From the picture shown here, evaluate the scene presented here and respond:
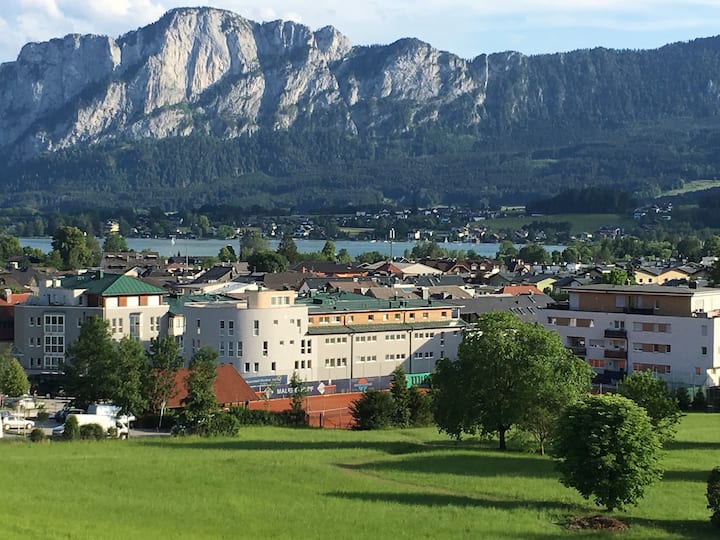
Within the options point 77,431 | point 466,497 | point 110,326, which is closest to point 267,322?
point 110,326

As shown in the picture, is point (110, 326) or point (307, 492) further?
point (110, 326)

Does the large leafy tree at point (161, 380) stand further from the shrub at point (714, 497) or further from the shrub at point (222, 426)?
the shrub at point (714, 497)

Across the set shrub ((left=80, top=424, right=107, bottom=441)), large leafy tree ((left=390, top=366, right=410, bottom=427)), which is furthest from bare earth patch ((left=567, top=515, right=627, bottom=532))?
large leafy tree ((left=390, top=366, right=410, bottom=427))

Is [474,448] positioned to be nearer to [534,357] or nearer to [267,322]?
[534,357]

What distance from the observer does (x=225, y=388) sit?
5409 centimetres

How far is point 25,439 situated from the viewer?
144 ft

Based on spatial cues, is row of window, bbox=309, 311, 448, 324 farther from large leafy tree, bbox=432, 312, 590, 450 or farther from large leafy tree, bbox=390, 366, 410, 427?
large leafy tree, bbox=432, 312, 590, 450

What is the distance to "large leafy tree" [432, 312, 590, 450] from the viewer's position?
140 ft

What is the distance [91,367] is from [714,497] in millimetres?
26474

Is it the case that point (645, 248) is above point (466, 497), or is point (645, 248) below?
above

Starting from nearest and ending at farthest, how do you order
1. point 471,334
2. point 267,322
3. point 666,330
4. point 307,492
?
point 307,492 < point 471,334 < point 267,322 < point 666,330

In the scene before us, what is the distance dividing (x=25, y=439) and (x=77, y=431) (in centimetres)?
176

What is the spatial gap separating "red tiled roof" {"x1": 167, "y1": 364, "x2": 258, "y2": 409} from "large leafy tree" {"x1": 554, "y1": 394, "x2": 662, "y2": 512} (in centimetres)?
2033

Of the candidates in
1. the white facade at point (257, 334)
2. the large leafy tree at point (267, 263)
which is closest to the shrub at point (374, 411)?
the white facade at point (257, 334)
